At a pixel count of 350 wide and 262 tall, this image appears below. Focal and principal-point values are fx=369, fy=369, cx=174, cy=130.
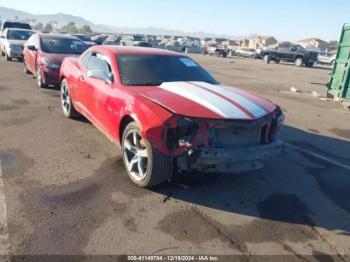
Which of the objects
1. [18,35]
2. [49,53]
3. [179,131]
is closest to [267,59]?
[18,35]

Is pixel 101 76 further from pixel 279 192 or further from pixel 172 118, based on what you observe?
pixel 279 192

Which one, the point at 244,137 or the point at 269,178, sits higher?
the point at 244,137

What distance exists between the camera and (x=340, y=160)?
6.07 meters

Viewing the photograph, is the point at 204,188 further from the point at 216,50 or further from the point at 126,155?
the point at 216,50

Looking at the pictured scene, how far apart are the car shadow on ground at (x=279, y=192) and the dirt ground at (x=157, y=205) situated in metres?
0.01

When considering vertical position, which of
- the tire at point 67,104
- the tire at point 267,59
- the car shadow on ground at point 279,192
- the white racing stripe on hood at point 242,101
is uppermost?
the white racing stripe on hood at point 242,101

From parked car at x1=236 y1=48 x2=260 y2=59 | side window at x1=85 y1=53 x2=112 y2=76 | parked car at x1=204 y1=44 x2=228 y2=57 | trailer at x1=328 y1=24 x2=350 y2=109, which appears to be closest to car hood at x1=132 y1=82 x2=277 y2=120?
side window at x1=85 y1=53 x2=112 y2=76

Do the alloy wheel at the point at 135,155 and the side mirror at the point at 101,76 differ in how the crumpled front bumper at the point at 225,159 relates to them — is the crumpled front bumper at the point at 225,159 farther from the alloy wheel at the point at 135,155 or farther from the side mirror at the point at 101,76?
the side mirror at the point at 101,76

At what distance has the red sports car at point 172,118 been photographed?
3.98 meters

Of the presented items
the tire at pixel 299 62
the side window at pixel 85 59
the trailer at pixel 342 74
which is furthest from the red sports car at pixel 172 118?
the tire at pixel 299 62

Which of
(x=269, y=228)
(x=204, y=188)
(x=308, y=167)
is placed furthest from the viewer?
(x=308, y=167)

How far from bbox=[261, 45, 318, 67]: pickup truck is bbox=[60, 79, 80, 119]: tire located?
96.5 feet

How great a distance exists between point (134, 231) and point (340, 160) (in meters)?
4.02

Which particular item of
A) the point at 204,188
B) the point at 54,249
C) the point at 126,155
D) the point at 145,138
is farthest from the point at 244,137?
the point at 54,249
